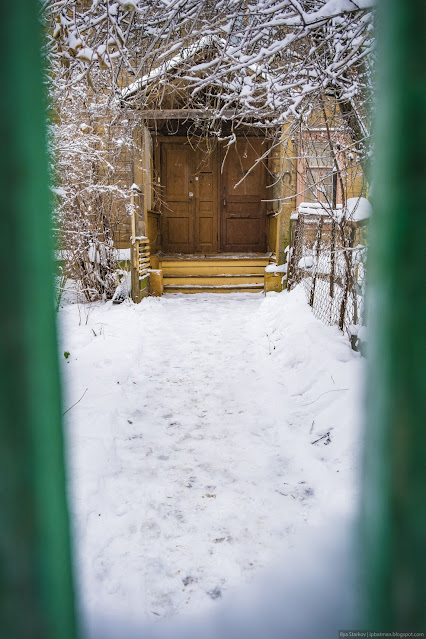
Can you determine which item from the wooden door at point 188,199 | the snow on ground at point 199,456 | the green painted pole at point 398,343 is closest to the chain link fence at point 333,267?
the snow on ground at point 199,456

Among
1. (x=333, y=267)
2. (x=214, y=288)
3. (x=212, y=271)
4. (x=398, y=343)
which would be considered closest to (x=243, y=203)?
(x=212, y=271)

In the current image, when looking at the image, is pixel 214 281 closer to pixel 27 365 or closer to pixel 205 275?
pixel 205 275

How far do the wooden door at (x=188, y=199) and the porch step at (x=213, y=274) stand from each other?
46.9 inches

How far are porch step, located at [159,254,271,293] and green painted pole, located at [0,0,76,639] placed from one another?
912cm

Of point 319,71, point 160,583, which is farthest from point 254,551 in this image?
point 319,71

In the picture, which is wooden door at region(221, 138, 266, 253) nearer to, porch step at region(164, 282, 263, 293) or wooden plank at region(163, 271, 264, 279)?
wooden plank at region(163, 271, 264, 279)

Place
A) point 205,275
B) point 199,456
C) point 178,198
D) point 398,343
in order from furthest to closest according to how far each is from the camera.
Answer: point 178,198 → point 205,275 → point 199,456 → point 398,343

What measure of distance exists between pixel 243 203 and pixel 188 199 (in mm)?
1355

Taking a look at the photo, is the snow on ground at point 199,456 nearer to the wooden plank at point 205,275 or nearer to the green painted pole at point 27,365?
the green painted pole at point 27,365

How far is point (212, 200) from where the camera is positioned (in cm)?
1058

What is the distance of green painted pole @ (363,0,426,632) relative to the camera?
34 centimetres

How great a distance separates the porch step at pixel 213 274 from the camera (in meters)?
9.55

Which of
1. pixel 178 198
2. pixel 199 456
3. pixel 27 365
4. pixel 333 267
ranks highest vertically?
pixel 178 198

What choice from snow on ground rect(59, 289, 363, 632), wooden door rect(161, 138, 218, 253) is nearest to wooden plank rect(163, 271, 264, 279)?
wooden door rect(161, 138, 218, 253)
